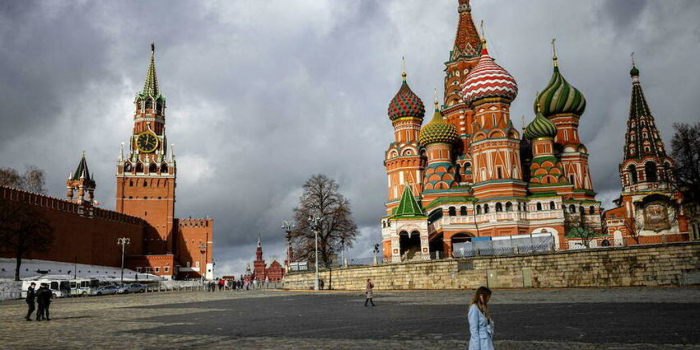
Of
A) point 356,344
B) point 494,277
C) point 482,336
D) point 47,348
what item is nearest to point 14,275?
point 494,277

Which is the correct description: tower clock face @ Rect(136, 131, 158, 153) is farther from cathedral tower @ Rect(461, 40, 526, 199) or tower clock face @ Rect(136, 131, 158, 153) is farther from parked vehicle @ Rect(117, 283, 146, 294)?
cathedral tower @ Rect(461, 40, 526, 199)

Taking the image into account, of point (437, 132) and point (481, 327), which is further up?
point (437, 132)

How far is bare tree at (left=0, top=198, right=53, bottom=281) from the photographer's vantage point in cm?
4831

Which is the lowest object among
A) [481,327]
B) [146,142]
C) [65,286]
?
[481,327]

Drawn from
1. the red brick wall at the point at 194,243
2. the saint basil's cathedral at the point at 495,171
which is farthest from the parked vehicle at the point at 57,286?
the red brick wall at the point at 194,243

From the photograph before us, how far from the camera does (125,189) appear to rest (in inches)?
3317

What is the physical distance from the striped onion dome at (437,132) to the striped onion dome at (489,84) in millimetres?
3431

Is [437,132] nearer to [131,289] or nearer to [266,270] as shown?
[131,289]

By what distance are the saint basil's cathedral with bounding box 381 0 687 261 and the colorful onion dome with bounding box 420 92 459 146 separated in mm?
98

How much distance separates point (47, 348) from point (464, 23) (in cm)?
6093

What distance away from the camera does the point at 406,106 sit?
2366 inches

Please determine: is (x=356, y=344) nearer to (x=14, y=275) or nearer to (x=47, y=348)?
(x=47, y=348)

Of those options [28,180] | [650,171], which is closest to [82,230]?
[28,180]

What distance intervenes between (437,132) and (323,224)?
13.8 metres
